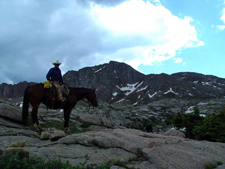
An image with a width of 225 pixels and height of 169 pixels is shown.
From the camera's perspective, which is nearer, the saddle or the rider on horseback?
the saddle

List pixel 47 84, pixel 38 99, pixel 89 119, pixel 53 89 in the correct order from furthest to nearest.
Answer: pixel 89 119 → pixel 53 89 → pixel 47 84 → pixel 38 99

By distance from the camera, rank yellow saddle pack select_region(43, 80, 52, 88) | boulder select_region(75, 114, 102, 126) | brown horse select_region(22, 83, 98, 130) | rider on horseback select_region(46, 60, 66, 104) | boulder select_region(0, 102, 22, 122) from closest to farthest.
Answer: brown horse select_region(22, 83, 98, 130) → yellow saddle pack select_region(43, 80, 52, 88) → rider on horseback select_region(46, 60, 66, 104) → boulder select_region(0, 102, 22, 122) → boulder select_region(75, 114, 102, 126)

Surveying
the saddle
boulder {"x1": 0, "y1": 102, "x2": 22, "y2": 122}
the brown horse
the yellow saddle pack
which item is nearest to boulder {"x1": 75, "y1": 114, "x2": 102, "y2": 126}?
the brown horse

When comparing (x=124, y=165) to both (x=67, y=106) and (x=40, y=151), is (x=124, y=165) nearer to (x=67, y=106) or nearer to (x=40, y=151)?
(x=40, y=151)

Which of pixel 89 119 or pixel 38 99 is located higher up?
pixel 38 99

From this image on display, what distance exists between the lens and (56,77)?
13680mm

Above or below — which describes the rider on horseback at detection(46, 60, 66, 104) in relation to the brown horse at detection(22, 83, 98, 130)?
above

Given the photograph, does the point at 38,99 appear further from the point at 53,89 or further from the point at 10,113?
the point at 10,113

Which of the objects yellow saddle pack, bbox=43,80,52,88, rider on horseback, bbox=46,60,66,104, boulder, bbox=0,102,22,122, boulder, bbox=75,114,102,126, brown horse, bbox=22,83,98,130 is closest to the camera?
brown horse, bbox=22,83,98,130

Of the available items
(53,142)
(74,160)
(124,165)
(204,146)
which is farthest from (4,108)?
(204,146)

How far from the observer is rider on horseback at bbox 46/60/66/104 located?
520 inches

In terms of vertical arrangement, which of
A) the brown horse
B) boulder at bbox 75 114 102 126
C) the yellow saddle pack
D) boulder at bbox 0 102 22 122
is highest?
the yellow saddle pack

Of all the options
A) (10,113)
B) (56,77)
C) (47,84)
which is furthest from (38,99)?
(10,113)

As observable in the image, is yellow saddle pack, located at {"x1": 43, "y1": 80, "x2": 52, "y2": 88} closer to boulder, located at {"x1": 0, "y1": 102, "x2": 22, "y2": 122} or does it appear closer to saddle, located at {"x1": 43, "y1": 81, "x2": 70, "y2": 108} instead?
saddle, located at {"x1": 43, "y1": 81, "x2": 70, "y2": 108}
